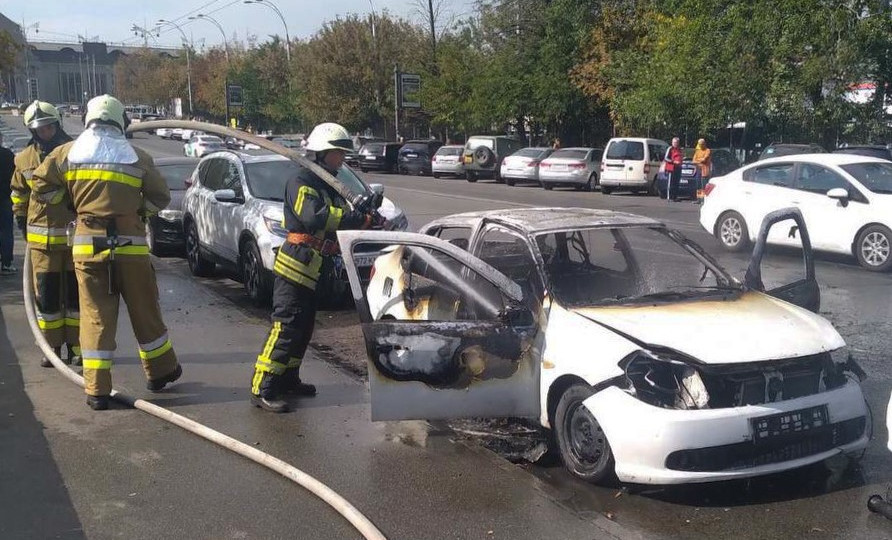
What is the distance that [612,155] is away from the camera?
25875 millimetres

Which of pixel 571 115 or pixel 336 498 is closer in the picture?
pixel 336 498

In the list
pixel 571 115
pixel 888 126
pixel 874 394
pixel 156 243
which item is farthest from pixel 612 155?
pixel 874 394

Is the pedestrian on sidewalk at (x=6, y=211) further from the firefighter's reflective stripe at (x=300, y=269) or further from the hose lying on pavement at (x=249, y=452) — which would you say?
the firefighter's reflective stripe at (x=300, y=269)

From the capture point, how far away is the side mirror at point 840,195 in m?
11.8

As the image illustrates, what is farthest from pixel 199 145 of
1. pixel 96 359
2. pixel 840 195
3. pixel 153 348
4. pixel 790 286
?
pixel 790 286

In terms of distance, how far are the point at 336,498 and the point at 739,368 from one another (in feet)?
6.79

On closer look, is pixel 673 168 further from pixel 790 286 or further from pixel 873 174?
pixel 790 286

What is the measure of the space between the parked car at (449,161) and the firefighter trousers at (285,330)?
92.6 feet

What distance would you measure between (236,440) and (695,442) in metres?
2.64

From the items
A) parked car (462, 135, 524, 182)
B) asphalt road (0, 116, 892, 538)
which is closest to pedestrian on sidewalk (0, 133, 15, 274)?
asphalt road (0, 116, 892, 538)

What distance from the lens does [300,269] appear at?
570 centimetres

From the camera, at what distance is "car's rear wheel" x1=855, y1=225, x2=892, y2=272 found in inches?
451

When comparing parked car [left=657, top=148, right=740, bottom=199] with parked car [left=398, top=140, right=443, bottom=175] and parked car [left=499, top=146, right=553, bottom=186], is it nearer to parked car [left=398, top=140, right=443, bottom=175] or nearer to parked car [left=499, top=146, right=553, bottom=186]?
parked car [left=499, top=146, right=553, bottom=186]

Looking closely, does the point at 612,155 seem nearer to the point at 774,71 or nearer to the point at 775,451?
the point at 774,71
